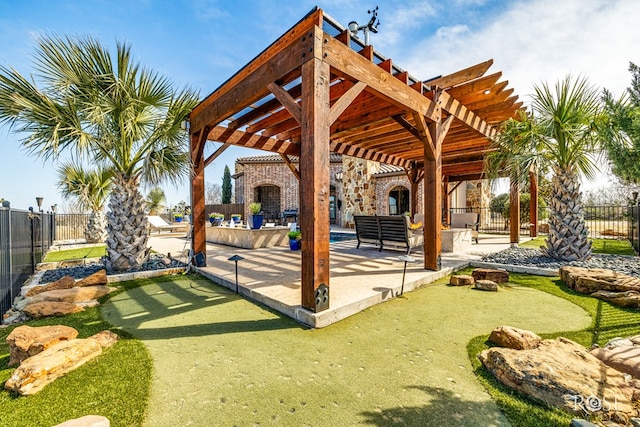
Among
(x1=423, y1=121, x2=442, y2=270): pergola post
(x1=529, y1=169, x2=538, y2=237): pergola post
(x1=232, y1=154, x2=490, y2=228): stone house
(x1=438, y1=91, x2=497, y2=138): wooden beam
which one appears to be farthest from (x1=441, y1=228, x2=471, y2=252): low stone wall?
(x1=232, y1=154, x2=490, y2=228): stone house

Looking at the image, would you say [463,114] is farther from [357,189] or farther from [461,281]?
[357,189]

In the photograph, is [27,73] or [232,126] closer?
[27,73]

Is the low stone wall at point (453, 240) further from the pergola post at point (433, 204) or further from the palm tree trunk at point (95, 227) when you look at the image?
the palm tree trunk at point (95, 227)

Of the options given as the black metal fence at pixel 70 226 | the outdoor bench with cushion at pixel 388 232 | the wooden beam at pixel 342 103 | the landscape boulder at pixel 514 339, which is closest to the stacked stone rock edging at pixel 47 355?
the wooden beam at pixel 342 103

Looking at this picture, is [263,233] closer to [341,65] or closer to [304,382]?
[341,65]

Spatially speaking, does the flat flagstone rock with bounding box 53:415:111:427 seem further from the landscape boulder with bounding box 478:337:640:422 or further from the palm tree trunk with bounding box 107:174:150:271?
the palm tree trunk with bounding box 107:174:150:271

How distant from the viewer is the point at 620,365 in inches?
73.9

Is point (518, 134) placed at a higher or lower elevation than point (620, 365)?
higher

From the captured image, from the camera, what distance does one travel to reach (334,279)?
4.27m

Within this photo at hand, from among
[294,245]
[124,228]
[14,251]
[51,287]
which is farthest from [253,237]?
[14,251]

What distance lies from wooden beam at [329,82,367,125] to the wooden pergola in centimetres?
1

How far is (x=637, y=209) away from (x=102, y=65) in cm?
1161

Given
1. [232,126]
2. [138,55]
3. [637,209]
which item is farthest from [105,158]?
[637,209]

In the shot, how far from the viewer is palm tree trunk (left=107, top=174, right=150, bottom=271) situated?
16.1ft
